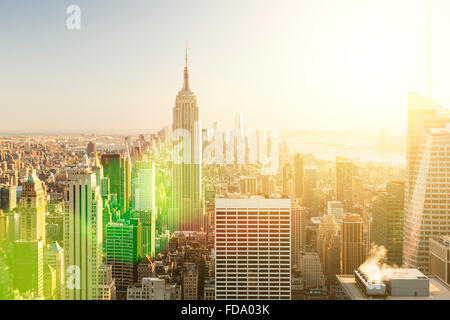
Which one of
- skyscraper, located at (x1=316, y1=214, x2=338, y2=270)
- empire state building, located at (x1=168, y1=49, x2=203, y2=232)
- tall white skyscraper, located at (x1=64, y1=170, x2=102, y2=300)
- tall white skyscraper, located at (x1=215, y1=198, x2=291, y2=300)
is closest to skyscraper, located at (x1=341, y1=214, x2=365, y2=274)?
skyscraper, located at (x1=316, y1=214, x2=338, y2=270)

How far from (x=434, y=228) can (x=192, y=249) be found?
2375 millimetres

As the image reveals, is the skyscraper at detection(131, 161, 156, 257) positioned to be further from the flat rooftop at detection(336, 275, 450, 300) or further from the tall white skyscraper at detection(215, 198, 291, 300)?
the flat rooftop at detection(336, 275, 450, 300)

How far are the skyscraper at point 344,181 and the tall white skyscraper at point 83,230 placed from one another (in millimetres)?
2325

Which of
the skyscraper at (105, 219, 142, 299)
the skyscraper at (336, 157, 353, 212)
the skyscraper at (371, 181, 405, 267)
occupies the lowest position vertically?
the skyscraper at (105, 219, 142, 299)

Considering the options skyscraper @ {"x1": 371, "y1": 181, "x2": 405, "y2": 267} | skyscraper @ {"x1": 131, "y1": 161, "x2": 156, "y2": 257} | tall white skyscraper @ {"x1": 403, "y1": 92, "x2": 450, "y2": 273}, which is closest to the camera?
tall white skyscraper @ {"x1": 403, "y1": 92, "x2": 450, "y2": 273}

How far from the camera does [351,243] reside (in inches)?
154

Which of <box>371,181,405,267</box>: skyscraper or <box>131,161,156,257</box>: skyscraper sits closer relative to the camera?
<box>371,181,405,267</box>: skyscraper

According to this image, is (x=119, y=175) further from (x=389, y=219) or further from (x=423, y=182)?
(x=423, y=182)

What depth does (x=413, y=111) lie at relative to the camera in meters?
3.64

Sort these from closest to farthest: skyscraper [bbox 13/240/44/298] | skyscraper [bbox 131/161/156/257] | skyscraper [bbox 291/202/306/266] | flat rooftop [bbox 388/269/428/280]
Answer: flat rooftop [bbox 388/269/428/280] → skyscraper [bbox 13/240/44/298] → skyscraper [bbox 291/202/306/266] → skyscraper [bbox 131/161/156/257]

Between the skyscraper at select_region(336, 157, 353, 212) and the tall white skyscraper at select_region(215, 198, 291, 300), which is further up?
the skyscraper at select_region(336, 157, 353, 212)

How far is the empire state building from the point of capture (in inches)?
140

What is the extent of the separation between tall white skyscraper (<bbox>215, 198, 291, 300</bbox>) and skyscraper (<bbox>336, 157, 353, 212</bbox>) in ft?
1.66
